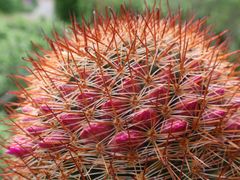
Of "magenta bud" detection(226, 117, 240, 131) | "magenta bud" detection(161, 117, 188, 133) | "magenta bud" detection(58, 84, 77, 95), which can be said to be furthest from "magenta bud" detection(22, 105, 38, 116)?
"magenta bud" detection(226, 117, 240, 131)

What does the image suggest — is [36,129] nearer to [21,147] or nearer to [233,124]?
[21,147]

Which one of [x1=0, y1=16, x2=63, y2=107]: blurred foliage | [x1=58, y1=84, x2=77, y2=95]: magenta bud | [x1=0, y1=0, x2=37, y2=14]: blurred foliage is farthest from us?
Result: [x1=0, y1=0, x2=37, y2=14]: blurred foliage

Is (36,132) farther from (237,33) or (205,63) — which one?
(237,33)

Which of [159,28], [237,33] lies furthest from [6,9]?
[159,28]

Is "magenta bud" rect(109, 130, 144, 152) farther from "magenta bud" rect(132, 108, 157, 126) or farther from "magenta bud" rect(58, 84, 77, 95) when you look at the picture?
"magenta bud" rect(58, 84, 77, 95)

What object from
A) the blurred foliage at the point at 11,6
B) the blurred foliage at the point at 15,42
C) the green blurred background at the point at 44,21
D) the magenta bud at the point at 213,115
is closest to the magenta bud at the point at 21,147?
the magenta bud at the point at 213,115

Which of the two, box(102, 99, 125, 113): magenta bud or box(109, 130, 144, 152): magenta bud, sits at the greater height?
box(102, 99, 125, 113): magenta bud
